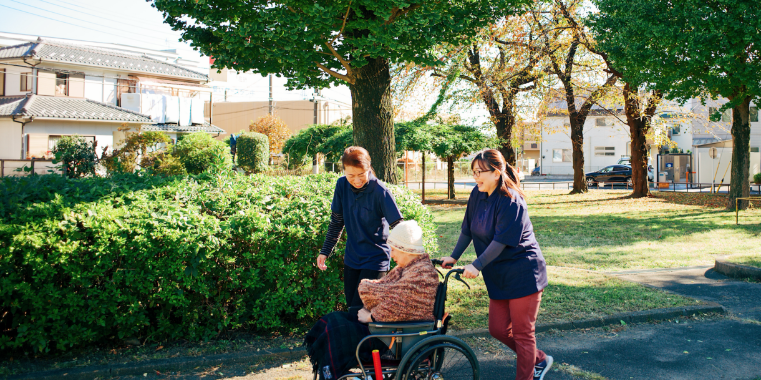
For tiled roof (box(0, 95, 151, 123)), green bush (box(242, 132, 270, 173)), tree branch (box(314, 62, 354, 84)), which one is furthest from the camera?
green bush (box(242, 132, 270, 173))

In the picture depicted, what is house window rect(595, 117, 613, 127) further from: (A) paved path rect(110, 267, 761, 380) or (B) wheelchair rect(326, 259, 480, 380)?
(B) wheelchair rect(326, 259, 480, 380)

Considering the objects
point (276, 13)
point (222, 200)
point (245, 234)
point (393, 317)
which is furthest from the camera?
point (276, 13)

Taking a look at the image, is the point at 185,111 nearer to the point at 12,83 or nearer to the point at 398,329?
the point at 12,83

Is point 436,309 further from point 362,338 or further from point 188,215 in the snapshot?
point 188,215

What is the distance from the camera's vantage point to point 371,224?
395 centimetres

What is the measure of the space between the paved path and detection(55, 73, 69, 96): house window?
84.7 ft

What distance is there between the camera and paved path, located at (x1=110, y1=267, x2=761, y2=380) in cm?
425

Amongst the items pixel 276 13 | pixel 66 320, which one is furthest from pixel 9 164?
pixel 66 320

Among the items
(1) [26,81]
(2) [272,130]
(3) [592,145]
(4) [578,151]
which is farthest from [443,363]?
(3) [592,145]

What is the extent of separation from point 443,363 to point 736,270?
6576 millimetres

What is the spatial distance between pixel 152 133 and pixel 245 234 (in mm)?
17601

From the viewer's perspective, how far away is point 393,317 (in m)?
3.20

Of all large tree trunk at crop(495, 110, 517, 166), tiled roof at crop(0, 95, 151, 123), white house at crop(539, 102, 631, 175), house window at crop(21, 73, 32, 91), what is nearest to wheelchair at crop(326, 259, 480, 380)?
large tree trunk at crop(495, 110, 517, 166)

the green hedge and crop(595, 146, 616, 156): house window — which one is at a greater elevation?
crop(595, 146, 616, 156): house window
